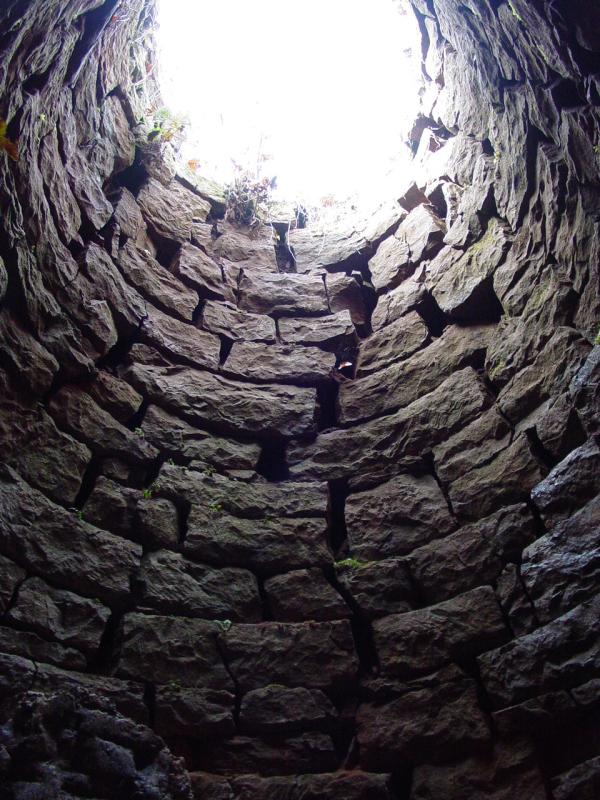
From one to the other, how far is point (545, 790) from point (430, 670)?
72cm

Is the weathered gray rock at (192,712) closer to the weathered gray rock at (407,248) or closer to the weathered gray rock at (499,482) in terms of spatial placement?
the weathered gray rock at (499,482)

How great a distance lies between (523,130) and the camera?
4.25m

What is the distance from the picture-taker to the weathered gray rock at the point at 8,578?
9.29 feet

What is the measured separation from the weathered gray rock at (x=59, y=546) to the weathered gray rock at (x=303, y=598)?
0.81 meters

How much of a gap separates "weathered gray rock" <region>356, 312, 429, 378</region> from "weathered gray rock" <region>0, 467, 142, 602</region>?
246 centimetres

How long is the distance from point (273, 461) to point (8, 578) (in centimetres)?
198

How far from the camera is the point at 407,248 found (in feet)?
18.4

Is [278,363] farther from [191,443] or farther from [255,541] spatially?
[255,541]

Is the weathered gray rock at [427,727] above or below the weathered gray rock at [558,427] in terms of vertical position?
below

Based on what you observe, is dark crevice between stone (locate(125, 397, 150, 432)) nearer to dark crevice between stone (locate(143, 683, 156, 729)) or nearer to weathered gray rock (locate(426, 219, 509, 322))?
dark crevice between stone (locate(143, 683, 156, 729))

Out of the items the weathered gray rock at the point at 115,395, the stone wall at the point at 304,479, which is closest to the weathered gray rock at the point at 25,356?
the stone wall at the point at 304,479

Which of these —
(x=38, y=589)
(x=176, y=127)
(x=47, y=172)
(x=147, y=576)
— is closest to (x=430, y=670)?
(x=147, y=576)

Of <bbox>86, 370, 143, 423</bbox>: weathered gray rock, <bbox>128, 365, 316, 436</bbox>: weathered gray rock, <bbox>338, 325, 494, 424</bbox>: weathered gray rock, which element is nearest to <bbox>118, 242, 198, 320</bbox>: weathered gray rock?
<bbox>128, 365, 316, 436</bbox>: weathered gray rock

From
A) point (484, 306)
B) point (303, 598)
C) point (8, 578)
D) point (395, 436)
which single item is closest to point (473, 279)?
point (484, 306)
